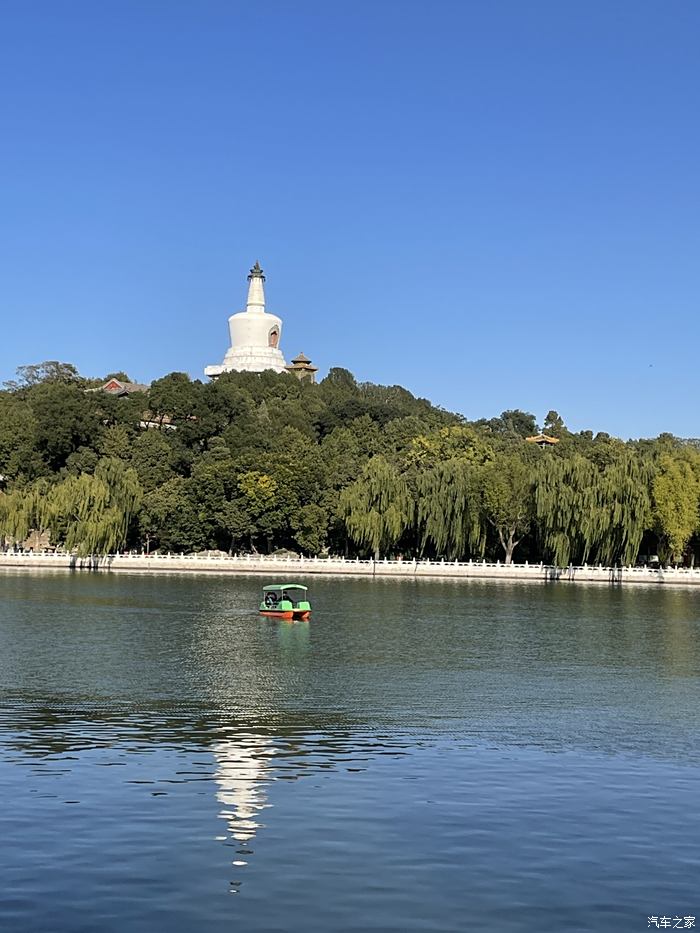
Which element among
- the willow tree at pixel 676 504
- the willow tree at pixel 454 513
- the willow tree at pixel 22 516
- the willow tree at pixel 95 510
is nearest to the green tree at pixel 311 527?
the willow tree at pixel 454 513

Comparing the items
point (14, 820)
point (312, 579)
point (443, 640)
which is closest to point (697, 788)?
point (14, 820)

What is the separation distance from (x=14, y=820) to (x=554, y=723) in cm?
1003

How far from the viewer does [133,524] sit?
7138 cm

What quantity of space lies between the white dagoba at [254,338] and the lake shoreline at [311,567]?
45.3 m

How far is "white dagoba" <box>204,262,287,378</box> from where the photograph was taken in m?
112

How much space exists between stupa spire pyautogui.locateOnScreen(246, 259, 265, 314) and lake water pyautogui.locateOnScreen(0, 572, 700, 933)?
84.6 metres

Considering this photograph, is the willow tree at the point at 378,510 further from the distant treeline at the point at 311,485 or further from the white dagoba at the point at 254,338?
the white dagoba at the point at 254,338

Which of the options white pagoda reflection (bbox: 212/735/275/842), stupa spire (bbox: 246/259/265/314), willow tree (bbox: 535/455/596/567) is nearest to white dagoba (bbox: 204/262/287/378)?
stupa spire (bbox: 246/259/265/314)

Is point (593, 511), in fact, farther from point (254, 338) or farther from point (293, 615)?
point (254, 338)

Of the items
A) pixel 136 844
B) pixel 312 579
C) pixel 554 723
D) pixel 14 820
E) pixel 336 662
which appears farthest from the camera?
pixel 312 579

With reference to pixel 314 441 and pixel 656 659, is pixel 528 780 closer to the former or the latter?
pixel 656 659

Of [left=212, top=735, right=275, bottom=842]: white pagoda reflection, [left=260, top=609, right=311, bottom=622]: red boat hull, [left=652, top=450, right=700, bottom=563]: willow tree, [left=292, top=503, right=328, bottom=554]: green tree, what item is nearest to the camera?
[left=212, top=735, right=275, bottom=842]: white pagoda reflection

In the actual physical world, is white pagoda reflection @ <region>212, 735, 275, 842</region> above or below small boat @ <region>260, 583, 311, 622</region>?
below

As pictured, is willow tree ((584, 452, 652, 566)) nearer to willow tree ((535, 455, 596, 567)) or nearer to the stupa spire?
willow tree ((535, 455, 596, 567))
